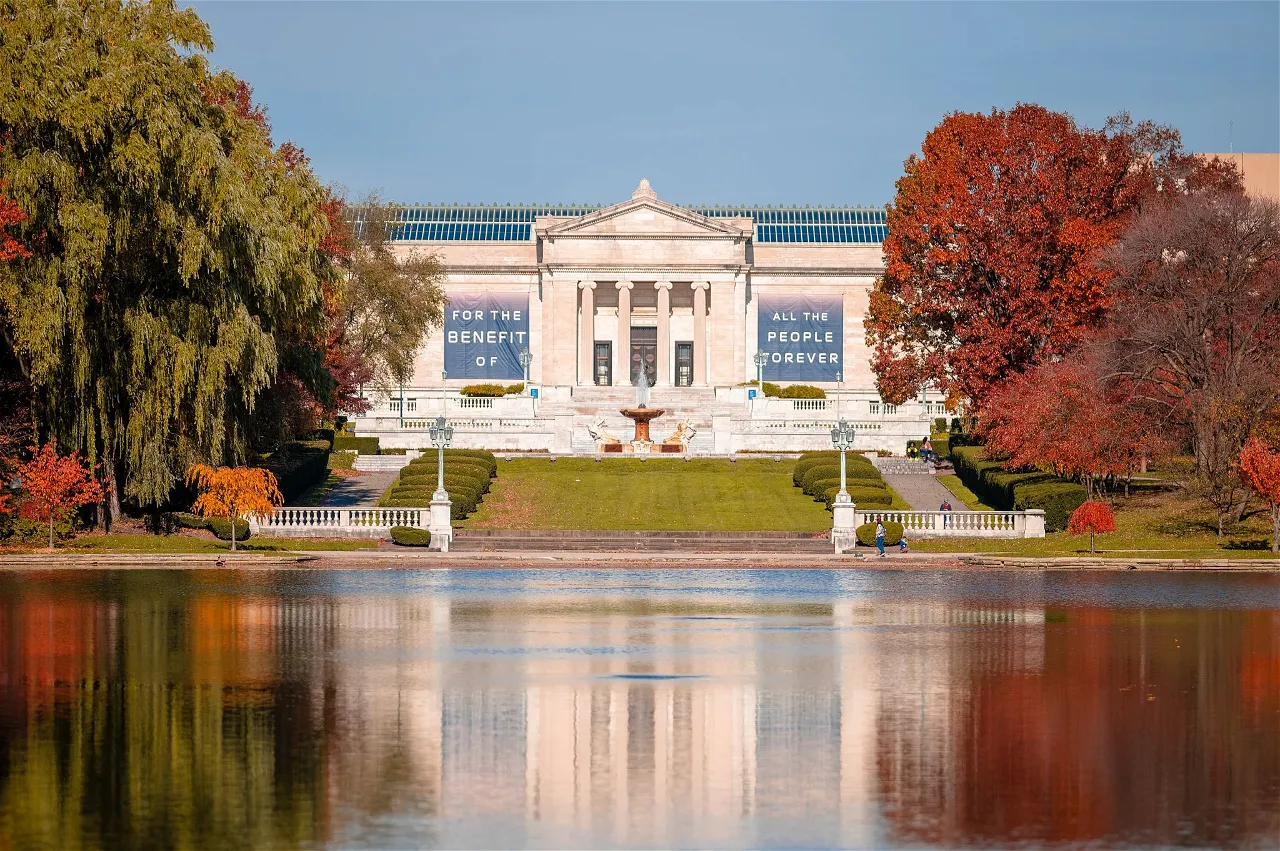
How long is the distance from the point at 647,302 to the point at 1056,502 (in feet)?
200

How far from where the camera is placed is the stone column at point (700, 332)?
11244 centimetres

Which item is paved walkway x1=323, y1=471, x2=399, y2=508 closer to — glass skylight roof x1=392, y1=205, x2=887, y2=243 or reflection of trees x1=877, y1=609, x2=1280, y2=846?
reflection of trees x1=877, y1=609, x2=1280, y2=846

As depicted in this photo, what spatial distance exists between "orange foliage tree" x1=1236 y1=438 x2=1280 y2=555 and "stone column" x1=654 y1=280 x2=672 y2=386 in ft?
211

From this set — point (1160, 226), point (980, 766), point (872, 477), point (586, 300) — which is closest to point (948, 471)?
point (872, 477)

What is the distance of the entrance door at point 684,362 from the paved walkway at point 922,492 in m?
41.4

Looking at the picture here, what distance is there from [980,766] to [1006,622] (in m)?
15.7

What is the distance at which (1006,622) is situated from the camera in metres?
34.3

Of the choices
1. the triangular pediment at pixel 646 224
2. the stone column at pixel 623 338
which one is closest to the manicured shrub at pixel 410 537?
the stone column at pixel 623 338

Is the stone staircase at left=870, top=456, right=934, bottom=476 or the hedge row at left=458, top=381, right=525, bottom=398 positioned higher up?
the hedge row at left=458, top=381, right=525, bottom=398

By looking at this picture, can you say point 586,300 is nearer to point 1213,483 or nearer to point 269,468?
point 269,468

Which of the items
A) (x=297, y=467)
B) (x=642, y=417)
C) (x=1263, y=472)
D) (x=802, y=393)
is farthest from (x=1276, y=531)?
(x=802, y=393)

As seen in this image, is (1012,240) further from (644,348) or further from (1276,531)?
(644,348)

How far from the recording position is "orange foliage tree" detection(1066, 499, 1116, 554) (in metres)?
52.6

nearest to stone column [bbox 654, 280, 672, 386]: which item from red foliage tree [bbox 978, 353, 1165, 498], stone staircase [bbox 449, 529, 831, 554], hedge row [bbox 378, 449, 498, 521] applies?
hedge row [bbox 378, 449, 498, 521]
